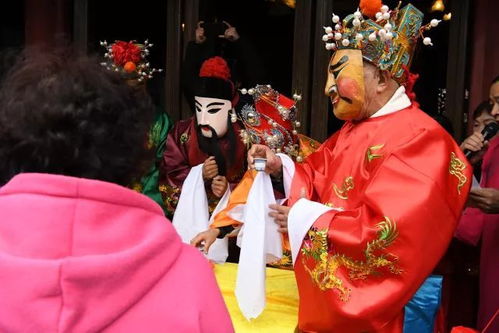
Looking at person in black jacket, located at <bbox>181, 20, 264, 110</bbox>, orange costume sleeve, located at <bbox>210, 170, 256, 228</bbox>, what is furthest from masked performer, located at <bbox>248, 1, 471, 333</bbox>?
person in black jacket, located at <bbox>181, 20, 264, 110</bbox>

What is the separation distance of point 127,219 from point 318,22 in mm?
3233

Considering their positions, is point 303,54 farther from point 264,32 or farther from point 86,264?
point 86,264

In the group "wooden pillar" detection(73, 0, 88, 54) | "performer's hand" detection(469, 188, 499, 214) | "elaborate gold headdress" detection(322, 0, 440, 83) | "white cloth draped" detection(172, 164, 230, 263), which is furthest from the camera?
"wooden pillar" detection(73, 0, 88, 54)

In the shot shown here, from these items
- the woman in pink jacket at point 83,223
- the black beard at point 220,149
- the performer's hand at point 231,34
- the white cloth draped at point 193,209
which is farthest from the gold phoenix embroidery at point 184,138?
the woman in pink jacket at point 83,223

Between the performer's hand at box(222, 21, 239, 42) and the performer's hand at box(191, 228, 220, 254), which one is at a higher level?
the performer's hand at box(222, 21, 239, 42)

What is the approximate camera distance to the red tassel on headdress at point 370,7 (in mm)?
2670

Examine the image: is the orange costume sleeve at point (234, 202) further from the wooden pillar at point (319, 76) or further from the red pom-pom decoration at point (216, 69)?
the wooden pillar at point (319, 76)

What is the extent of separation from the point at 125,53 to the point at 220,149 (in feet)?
3.79

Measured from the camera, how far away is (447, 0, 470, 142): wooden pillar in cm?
396

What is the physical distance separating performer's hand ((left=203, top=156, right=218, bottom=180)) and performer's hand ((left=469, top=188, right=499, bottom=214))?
1510mm

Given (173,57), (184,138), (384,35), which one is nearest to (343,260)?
(384,35)

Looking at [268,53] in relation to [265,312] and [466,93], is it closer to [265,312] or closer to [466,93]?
[466,93]

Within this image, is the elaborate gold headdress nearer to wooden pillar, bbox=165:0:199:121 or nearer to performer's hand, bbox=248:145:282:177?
performer's hand, bbox=248:145:282:177

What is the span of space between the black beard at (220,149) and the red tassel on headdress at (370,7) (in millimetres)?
1255
